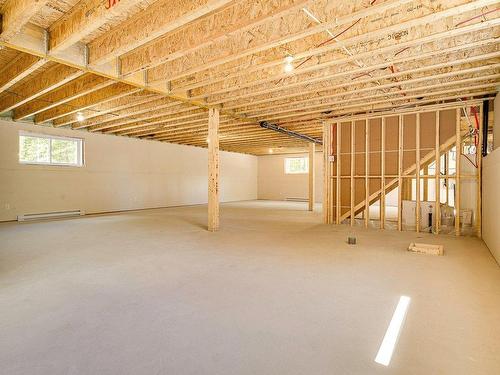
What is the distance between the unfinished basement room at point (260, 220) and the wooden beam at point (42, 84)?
0.04 m

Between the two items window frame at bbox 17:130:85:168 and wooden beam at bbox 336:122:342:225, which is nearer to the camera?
wooden beam at bbox 336:122:342:225

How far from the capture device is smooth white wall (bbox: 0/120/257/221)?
720 centimetres

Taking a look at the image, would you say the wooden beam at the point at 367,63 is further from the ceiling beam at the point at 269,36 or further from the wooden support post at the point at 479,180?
the wooden support post at the point at 479,180

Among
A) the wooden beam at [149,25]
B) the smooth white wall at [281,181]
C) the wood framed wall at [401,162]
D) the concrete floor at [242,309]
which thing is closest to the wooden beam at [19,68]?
the wooden beam at [149,25]

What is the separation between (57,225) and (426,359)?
24.1ft

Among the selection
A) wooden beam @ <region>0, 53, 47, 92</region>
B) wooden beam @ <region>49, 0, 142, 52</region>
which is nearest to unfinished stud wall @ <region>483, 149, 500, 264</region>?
wooden beam @ <region>49, 0, 142, 52</region>

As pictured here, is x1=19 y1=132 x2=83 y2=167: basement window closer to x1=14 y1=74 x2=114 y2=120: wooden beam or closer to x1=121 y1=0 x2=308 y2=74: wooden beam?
x1=14 y1=74 x2=114 y2=120: wooden beam

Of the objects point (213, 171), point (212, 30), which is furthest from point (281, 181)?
point (212, 30)

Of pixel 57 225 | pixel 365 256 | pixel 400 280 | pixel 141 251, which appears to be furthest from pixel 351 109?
pixel 57 225

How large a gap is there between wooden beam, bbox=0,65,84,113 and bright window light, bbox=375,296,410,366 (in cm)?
467

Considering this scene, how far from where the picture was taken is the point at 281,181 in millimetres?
14969

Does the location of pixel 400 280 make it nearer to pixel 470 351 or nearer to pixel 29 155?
pixel 470 351

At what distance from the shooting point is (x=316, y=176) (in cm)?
1384

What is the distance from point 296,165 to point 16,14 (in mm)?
12761
